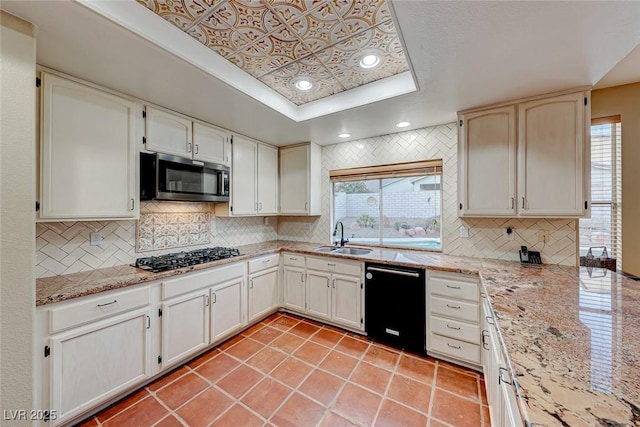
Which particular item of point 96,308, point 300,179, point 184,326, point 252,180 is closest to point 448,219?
point 300,179

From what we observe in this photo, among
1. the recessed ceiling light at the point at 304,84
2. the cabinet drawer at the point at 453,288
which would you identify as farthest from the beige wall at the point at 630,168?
the recessed ceiling light at the point at 304,84

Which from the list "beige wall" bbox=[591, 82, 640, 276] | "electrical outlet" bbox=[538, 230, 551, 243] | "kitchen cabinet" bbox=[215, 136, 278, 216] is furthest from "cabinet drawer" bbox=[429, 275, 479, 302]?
"kitchen cabinet" bbox=[215, 136, 278, 216]

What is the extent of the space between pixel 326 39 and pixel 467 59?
0.93m

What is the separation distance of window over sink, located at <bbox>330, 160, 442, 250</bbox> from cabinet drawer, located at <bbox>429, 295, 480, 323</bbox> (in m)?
0.83

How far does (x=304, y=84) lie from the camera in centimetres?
221

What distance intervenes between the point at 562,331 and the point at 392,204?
2.28m

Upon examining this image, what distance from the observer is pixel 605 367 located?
761 millimetres

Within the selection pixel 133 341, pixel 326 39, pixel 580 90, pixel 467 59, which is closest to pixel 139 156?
pixel 133 341

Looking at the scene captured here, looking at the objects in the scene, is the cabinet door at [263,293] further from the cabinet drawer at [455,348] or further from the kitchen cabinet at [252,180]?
the cabinet drawer at [455,348]

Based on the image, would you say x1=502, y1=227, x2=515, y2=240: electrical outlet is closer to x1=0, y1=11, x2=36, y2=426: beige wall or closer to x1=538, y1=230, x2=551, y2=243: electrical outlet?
x1=538, y1=230, x2=551, y2=243: electrical outlet

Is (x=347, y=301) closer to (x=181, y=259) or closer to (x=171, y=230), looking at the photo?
(x=181, y=259)

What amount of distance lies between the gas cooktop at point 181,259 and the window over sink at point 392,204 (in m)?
1.67

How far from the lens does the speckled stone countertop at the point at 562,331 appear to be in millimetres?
618

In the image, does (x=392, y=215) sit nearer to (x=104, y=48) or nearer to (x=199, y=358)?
(x=199, y=358)
